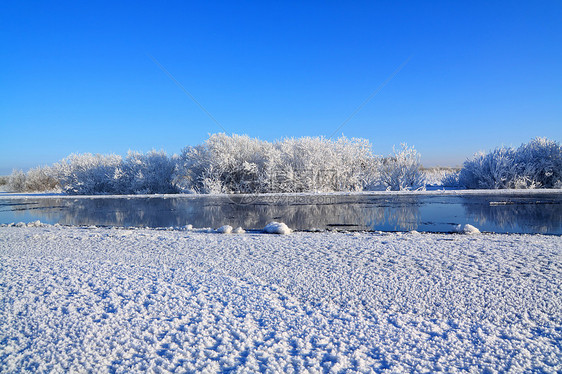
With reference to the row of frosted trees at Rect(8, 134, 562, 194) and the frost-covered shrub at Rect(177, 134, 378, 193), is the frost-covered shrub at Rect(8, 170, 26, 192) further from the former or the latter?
the frost-covered shrub at Rect(177, 134, 378, 193)

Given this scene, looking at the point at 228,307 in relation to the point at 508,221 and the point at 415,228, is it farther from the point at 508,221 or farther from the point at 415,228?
the point at 508,221

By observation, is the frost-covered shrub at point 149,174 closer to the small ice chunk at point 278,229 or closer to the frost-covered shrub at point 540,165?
the small ice chunk at point 278,229

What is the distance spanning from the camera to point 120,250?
210 inches

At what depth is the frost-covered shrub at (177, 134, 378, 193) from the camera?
21.4 metres

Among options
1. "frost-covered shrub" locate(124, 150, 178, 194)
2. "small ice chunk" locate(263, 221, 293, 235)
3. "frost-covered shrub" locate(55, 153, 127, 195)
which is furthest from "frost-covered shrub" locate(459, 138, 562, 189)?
"frost-covered shrub" locate(55, 153, 127, 195)

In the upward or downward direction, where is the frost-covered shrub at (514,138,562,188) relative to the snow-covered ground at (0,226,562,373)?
upward

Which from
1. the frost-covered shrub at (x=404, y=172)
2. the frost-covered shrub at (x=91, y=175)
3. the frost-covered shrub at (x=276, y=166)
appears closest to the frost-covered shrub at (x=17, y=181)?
the frost-covered shrub at (x=91, y=175)

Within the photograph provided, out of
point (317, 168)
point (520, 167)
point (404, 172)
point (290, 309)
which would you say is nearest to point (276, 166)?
point (317, 168)

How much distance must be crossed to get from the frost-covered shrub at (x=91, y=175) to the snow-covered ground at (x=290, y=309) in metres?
22.3

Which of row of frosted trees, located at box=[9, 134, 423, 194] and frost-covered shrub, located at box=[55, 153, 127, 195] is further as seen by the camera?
frost-covered shrub, located at box=[55, 153, 127, 195]

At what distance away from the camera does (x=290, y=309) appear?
117 inches

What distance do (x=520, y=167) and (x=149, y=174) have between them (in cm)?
2436

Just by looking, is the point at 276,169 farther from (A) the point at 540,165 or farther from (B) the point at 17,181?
(B) the point at 17,181

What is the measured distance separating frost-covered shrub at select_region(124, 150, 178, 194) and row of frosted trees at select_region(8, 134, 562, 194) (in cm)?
7
